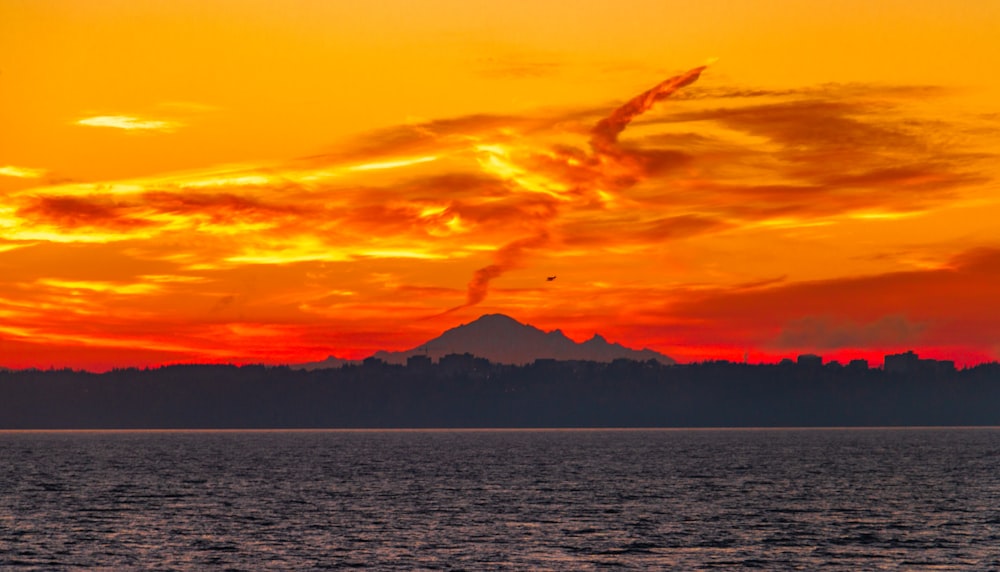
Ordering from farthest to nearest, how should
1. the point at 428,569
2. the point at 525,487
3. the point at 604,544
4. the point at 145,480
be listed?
the point at 145,480
the point at 525,487
the point at 604,544
the point at 428,569

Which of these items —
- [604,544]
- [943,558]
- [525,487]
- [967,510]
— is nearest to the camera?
[943,558]

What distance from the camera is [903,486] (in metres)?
181

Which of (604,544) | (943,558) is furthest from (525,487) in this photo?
(943,558)

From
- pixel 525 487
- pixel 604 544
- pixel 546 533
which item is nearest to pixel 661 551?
pixel 604 544

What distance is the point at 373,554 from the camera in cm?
9538

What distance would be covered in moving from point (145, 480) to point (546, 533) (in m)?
111

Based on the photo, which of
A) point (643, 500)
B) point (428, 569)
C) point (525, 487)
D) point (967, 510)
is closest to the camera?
point (428, 569)

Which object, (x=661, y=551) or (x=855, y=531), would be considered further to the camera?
(x=855, y=531)

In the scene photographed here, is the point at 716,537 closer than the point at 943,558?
No

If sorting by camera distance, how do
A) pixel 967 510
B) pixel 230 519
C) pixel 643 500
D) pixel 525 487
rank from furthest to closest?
pixel 525 487
pixel 643 500
pixel 967 510
pixel 230 519

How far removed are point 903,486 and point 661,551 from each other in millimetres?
97424

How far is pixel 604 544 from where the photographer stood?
4021 inches

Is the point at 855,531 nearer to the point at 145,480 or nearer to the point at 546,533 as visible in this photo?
the point at 546,533

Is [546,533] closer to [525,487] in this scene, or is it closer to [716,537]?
[716,537]
